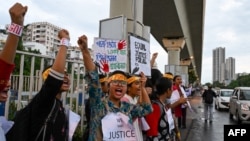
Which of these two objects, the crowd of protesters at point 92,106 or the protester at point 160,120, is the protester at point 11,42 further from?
the protester at point 160,120

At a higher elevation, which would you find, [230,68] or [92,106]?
[230,68]

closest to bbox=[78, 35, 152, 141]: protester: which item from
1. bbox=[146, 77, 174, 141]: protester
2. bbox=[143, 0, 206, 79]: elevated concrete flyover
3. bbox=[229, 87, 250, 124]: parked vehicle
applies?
bbox=[146, 77, 174, 141]: protester

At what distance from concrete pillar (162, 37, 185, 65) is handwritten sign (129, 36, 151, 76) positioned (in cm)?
1634

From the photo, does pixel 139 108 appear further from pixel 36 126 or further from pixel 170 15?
pixel 170 15

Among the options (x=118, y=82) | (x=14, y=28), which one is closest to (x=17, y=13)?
(x=14, y=28)

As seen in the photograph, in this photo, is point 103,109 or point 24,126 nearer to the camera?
point 24,126

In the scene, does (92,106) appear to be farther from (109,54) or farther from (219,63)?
(219,63)

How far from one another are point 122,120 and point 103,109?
0.21 meters

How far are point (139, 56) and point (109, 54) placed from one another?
49cm

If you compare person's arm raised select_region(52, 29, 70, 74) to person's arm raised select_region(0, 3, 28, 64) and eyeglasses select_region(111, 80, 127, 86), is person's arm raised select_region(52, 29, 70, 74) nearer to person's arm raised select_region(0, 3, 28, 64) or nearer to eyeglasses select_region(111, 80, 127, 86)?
person's arm raised select_region(0, 3, 28, 64)

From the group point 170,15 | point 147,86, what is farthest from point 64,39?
point 170,15

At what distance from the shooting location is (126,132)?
2982 mm

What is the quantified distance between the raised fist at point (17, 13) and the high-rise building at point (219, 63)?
17889cm

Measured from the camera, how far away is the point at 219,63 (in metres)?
178
